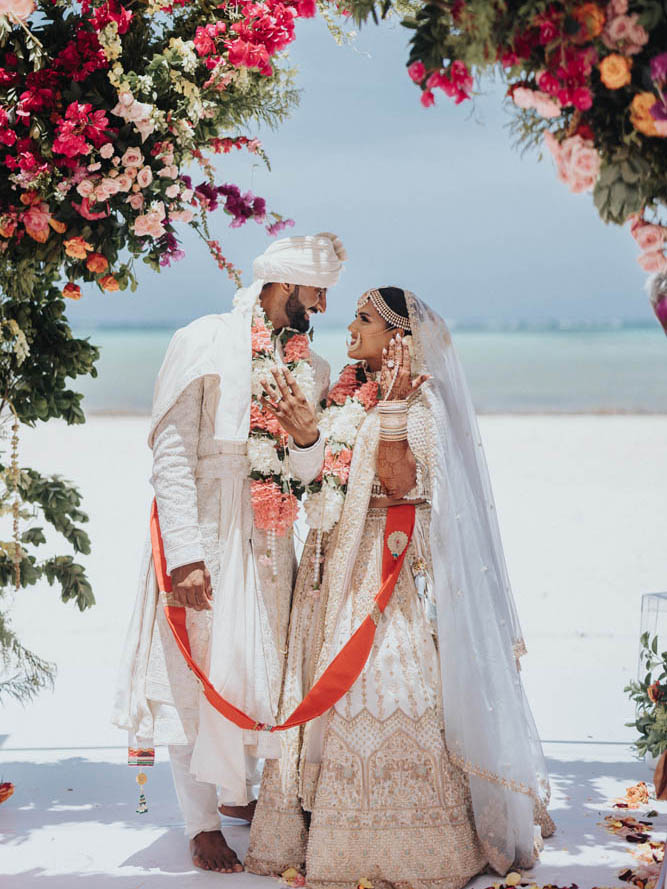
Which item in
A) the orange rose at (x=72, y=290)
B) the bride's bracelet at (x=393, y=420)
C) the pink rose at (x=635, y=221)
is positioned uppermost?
the orange rose at (x=72, y=290)

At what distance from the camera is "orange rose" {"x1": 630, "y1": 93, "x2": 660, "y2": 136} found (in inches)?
103

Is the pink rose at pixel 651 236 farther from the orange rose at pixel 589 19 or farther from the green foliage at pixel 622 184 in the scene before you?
the orange rose at pixel 589 19

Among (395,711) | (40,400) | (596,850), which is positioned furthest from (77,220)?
(596,850)

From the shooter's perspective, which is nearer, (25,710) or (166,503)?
(166,503)

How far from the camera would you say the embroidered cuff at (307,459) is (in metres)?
3.91

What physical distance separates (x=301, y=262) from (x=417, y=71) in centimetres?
122

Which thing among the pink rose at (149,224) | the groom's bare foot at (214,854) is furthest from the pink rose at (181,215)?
the groom's bare foot at (214,854)

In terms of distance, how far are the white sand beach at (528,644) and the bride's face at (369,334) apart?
189cm

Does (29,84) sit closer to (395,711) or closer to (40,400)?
(40,400)

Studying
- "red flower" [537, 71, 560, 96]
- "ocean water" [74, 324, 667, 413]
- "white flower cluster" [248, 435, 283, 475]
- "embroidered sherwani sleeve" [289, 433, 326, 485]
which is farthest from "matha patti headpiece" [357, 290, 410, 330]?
"ocean water" [74, 324, 667, 413]

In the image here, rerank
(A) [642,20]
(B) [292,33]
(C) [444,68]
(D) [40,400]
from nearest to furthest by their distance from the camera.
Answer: (A) [642,20] → (C) [444,68] → (B) [292,33] → (D) [40,400]

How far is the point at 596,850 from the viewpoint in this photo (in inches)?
165

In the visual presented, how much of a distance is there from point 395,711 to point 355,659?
227 millimetres

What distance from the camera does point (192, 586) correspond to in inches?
155
